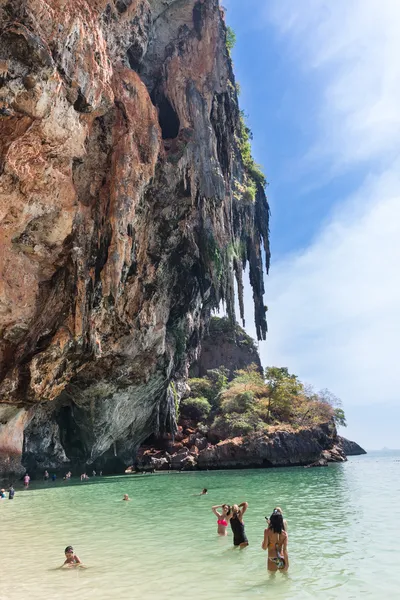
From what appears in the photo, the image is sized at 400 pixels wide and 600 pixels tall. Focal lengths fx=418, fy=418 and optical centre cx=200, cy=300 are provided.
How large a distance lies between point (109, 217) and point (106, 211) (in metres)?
0.37

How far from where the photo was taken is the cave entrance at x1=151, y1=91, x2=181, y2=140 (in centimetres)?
2528

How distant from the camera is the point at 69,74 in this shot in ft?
46.4

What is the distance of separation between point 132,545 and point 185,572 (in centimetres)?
232

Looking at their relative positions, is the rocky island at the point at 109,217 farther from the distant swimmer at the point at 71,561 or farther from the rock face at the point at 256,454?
the distant swimmer at the point at 71,561

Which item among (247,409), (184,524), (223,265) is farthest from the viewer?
(247,409)

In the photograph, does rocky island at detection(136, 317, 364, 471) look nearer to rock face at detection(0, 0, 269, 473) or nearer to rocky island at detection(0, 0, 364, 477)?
rocky island at detection(0, 0, 364, 477)

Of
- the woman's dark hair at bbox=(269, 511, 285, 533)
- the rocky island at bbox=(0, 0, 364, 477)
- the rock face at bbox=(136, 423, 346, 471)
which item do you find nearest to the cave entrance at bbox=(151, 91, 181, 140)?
the rocky island at bbox=(0, 0, 364, 477)

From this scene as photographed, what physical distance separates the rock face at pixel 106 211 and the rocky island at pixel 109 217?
0.06 meters

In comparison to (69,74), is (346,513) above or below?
below

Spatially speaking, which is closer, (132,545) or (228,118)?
(132,545)

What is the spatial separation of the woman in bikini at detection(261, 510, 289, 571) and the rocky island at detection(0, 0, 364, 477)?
12.3 meters

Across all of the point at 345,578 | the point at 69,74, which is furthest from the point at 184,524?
the point at 69,74

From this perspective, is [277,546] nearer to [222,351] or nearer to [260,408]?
[260,408]

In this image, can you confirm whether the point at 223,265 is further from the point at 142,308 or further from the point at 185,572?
the point at 185,572
